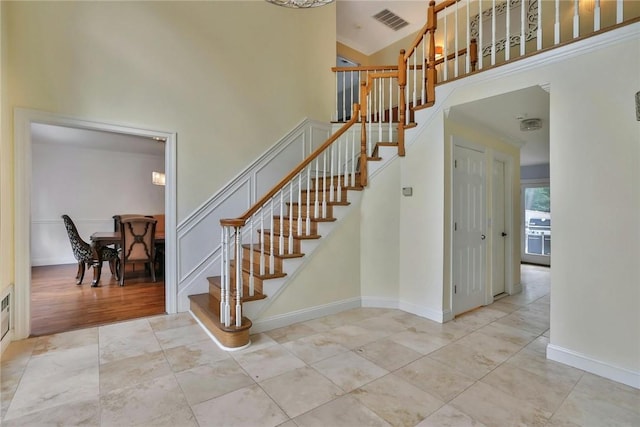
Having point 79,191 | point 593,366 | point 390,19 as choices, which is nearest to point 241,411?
point 593,366

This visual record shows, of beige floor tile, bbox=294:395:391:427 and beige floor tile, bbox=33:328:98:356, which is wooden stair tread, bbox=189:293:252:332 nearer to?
beige floor tile, bbox=33:328:98:356

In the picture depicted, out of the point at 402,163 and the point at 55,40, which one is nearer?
the point at 55,40

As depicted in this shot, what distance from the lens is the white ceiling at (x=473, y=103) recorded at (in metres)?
2.99

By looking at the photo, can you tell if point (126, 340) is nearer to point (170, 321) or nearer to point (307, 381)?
point (170, 321)

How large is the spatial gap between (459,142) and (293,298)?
8.58ft

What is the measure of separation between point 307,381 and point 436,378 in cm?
94

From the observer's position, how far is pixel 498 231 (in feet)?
14.0

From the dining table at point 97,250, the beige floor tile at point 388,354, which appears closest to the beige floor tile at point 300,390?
the beige floor tile at point 388,354

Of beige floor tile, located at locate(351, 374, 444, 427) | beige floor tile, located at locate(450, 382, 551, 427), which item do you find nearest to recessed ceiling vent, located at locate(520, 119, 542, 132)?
beige floor tile, located at locate(450, 382, 551, 427)

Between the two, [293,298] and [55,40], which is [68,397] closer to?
[293,298]

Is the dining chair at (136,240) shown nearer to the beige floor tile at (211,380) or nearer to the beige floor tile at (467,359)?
the beige floor tile at (211,380)

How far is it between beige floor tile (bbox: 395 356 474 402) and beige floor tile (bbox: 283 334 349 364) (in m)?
0.58

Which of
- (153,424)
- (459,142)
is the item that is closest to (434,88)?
A: (459,142)

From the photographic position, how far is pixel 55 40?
2.94m
